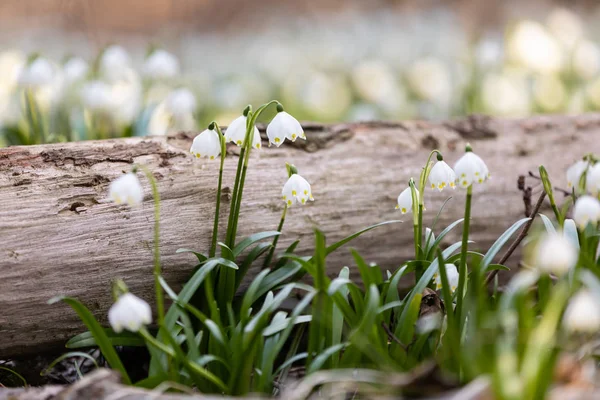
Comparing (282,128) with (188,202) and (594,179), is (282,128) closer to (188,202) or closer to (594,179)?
(188,202)

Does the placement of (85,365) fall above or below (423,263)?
below

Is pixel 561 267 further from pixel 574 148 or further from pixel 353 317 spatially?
pixel 574 148

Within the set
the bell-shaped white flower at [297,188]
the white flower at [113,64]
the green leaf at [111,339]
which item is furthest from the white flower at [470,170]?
the white flower at [113,64]

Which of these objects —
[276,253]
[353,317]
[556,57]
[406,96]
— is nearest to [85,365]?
[276,253]

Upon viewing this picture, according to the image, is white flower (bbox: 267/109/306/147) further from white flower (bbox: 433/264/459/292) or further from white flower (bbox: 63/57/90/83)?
white flower (bbox: 63/57/90/83)

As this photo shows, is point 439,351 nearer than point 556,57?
Yes

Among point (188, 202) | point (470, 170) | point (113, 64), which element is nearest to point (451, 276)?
point (470, 170)
